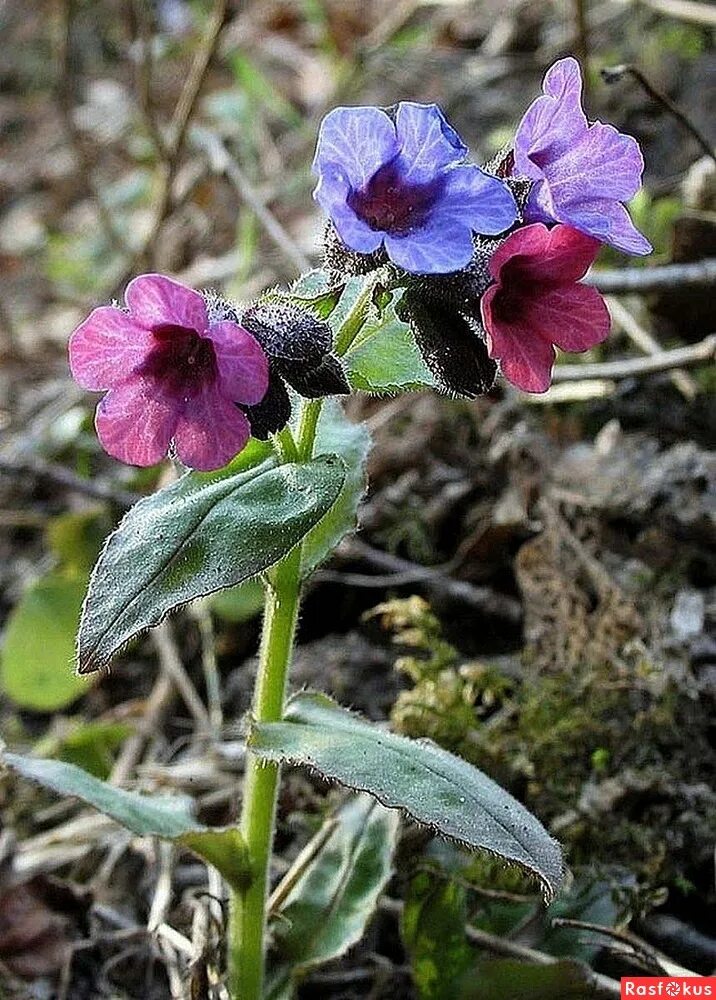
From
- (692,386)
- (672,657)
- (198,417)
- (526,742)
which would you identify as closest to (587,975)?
(526,742)

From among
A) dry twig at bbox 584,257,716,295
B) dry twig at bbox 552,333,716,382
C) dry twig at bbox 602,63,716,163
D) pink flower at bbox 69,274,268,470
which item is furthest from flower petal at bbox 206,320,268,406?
dry twig at bbox 584,257,716,295

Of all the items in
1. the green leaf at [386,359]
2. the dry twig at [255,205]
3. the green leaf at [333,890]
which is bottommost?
the green leaf at [333,890]

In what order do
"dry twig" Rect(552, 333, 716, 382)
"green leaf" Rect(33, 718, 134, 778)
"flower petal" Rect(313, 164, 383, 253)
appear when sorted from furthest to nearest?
"green leaf" Rect(33, 718, 134, 778) → "dry twig" Rect(552, 333, 716, 382) → "flower petal" Rect(313, 164, 383, 253)

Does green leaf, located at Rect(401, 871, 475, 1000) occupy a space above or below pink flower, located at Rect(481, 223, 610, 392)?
below

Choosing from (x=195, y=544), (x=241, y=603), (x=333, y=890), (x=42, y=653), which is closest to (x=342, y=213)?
(x=195, y=544)

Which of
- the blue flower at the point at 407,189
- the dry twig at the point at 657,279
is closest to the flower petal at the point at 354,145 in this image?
the blue flower at the point at 407,189

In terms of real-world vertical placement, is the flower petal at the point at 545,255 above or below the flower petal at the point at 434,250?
below

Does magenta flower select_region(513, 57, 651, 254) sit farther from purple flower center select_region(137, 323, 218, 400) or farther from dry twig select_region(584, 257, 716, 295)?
dry twig select_region(584, 257, 716, 295)

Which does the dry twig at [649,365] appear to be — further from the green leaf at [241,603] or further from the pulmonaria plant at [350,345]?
the pulmonaria plant at [350,345]
